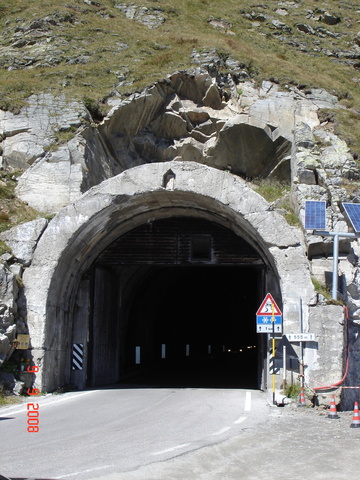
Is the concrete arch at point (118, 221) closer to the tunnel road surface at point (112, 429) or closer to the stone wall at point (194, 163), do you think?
the stone wall at point (194, 163)

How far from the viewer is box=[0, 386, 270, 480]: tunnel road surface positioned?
275 inches

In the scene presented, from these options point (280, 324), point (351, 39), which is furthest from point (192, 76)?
point (351, 39)

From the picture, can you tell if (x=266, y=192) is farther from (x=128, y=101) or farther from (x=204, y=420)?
(x=204, y=420)

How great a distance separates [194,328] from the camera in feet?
140

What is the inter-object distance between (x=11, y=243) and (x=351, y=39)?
37.9 m

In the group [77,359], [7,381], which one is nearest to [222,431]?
[7,381]

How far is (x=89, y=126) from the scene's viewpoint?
79.3 feet

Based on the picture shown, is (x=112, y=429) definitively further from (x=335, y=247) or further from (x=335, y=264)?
(x=335, y=247)

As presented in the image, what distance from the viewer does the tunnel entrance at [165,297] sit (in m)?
19.0

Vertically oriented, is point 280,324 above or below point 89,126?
below

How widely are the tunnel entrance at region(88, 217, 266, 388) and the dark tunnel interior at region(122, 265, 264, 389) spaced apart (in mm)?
58
